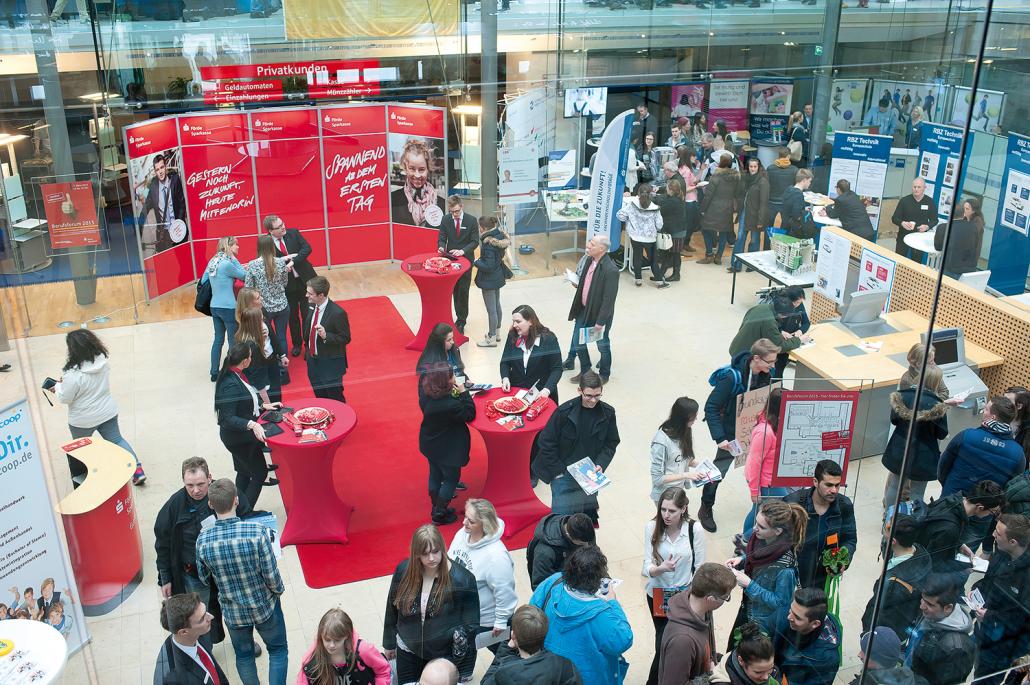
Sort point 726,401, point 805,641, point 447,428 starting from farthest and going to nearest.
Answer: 1. point 726,401
2. point 447,428
3. point 805,641

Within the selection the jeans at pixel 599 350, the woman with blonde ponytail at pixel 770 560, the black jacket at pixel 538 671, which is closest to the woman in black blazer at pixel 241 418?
the jeans at pixel 599 350

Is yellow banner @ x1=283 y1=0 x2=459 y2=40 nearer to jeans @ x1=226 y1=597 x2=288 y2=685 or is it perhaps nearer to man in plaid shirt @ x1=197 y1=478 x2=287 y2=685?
man in plaid shirt @ x1=197 y1=478 x2=287 y2=685

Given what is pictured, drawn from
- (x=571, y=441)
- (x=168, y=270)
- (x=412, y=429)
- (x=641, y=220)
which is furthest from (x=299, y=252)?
(x=641, y=220)

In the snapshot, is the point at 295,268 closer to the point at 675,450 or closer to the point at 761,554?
the point at 675,450

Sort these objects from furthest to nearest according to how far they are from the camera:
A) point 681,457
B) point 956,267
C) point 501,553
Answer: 1. point 681,457
2. point 501,553
3. point 956,267

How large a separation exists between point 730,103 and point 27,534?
625 centimetres

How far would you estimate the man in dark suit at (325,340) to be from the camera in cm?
540

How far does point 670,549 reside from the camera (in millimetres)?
4449

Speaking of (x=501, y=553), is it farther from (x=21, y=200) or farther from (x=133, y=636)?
(x=21, y=200)

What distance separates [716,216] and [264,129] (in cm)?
361

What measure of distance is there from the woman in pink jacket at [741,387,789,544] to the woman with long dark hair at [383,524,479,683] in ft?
5.53

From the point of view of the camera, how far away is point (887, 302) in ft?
18.1

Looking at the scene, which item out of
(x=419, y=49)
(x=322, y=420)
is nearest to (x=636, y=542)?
(x=322, y=420)

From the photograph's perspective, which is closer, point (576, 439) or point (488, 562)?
point (488, 562)
